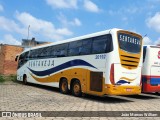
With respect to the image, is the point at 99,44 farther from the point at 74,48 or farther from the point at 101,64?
the point at 74,48

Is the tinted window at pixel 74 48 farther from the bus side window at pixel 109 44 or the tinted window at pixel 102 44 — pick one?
the bus side window at pixel 109 44

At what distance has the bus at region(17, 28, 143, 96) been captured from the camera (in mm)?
13930

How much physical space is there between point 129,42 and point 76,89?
4146 millimetres

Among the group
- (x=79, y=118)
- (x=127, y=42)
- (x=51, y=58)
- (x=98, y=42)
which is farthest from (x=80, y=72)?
(x=79, y=118)

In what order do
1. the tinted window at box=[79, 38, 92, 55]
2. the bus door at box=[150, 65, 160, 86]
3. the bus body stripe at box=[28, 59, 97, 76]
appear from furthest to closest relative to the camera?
the bus door at box=[150, 65, 160, 86]
the bus body stripe at box=[28, 59, 97, 76]
the tinted window at box=[79, 38, 92, 55]

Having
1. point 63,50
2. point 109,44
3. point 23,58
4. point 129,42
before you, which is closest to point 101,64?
point 109,44

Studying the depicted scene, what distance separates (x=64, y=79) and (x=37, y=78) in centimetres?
511

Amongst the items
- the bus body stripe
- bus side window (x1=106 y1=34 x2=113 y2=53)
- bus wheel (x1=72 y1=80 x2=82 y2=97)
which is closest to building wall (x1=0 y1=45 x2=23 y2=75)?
the bus body stripe

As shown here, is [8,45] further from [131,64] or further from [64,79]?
[131,64]

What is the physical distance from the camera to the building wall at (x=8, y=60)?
114 feet

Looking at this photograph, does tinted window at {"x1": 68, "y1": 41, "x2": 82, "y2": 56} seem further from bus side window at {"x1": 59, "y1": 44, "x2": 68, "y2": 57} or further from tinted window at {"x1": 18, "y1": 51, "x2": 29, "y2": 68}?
tinted window at {"x1": 18, "y1": 51, "x2": 29, "y2": 68}

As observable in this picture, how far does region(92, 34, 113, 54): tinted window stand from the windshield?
569mm

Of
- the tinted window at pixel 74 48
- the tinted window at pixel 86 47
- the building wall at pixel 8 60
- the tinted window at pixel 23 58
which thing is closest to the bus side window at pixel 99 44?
the tinted window at pixel 86 47

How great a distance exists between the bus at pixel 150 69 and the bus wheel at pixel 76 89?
368 cm
